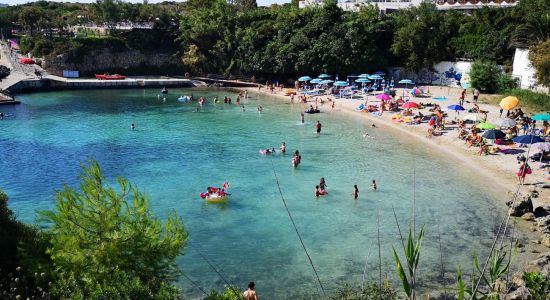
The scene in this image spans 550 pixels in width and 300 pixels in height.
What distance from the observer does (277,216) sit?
2427cm

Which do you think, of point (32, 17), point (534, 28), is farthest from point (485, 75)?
point (32, 17)

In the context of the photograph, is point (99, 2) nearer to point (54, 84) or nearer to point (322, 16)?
point (54, 84)

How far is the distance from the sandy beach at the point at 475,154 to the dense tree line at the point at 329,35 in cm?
594

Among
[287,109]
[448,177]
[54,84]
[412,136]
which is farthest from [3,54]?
[448,177]

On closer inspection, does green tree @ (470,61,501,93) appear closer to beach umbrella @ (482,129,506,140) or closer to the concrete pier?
beach umbrella @ (482,129,506,140)

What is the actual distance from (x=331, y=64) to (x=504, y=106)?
87.6ft

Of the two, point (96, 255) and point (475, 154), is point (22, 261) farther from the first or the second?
point (475, 154)

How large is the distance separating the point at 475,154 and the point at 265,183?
14763 mm

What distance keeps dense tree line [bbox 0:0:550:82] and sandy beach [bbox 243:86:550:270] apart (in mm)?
5937

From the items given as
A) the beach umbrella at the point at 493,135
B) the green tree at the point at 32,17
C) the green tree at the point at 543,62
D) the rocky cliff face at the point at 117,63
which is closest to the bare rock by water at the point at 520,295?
the beach umbrella at the point at 493,135

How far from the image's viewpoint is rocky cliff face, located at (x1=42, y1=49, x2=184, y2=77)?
6581 centimetres

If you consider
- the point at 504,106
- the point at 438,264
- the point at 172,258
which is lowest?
the point at 438,264

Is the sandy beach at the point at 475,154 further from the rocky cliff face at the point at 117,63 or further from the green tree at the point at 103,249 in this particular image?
the rocky cliff face at the point at 117,63

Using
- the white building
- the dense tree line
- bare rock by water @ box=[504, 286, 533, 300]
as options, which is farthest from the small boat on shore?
bare rock by water @ box=[504, 286, 533, 300]
